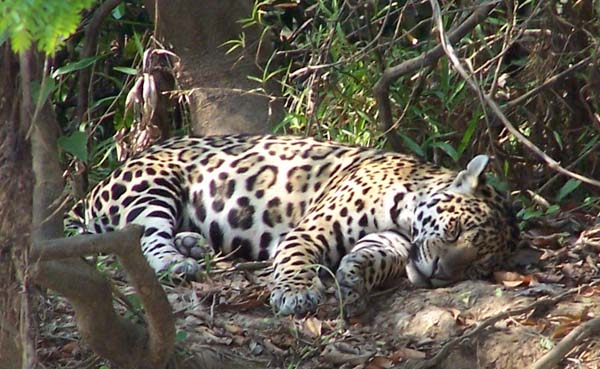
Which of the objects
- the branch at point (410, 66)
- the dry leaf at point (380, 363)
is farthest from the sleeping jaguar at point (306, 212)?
the dry leaf at point (380, 363)

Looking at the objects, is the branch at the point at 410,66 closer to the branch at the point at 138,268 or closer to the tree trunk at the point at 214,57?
the tree trunk at the point at 214,57

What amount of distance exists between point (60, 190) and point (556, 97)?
3.88m

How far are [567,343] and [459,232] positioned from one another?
4.55ft

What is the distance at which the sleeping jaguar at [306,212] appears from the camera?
623 cm

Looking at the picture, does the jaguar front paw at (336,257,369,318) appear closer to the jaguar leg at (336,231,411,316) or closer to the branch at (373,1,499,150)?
the jaguar leg at (336,231,411,316)

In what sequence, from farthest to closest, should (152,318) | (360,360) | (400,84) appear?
1. (400,84)
2. (360,360)
3. (152,318)

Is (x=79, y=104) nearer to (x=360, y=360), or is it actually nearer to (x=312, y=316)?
(x=312, y=316)

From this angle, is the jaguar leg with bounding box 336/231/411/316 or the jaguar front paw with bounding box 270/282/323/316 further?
the jaguar leg with bounding box 336/231/411/316

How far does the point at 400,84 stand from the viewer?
7.46 m

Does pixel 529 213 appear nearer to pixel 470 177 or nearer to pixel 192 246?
pixel 470 177

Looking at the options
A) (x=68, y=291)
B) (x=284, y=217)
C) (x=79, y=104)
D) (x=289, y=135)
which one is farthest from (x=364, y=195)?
(x=68, y=291)

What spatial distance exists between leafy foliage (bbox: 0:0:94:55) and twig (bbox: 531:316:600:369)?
9.71ft

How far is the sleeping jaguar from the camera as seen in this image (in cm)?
623

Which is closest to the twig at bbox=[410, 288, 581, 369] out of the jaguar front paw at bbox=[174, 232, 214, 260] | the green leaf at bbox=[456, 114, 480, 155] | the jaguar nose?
the jaguar nose
